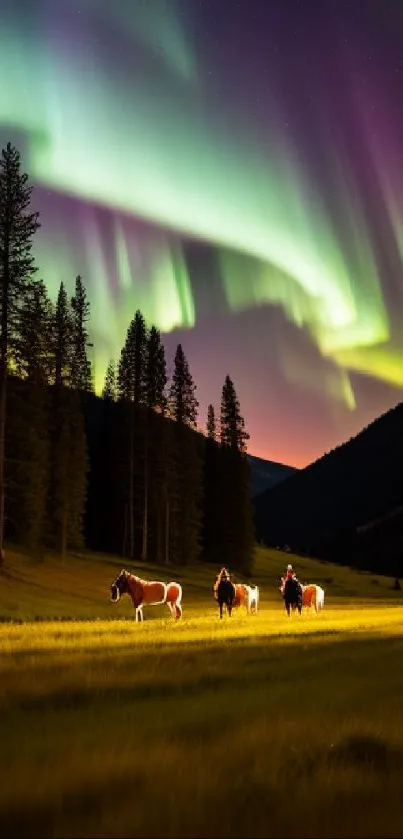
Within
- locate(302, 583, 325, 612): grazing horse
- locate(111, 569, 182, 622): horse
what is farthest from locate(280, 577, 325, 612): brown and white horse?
locate(111, 569, 182, 622): horse

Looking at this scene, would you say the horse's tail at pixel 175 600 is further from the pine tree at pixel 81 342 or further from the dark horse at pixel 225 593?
the pine tree at pixel 81 342

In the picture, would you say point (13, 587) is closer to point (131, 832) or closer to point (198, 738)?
point (198, 738)

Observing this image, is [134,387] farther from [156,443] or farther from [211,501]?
[211,501]

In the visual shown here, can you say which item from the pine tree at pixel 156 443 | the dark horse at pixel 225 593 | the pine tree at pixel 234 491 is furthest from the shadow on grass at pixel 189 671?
the pine tree at pixel 234 491

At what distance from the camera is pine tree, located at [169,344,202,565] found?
93.2 metres

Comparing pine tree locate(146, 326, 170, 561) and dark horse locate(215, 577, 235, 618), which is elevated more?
pine tree locate(146, 326, 170, 561)

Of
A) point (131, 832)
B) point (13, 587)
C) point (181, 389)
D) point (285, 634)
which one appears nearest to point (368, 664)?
point (285, 634)

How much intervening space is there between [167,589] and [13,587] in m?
13.4

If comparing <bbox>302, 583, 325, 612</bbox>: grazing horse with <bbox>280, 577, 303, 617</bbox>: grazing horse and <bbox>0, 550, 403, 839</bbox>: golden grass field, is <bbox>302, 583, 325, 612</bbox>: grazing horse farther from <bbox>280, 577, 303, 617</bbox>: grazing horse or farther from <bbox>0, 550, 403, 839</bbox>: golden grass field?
<bbox>0, 550, 403, 839</bbox>: golden grass field

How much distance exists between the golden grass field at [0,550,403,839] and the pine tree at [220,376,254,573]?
274ft

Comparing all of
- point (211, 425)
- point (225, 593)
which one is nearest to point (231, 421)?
point (211, 425)

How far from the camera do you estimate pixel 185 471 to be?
97.6 metres

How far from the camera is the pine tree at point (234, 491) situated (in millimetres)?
102500

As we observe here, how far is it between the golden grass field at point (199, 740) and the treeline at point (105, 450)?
32996mm
